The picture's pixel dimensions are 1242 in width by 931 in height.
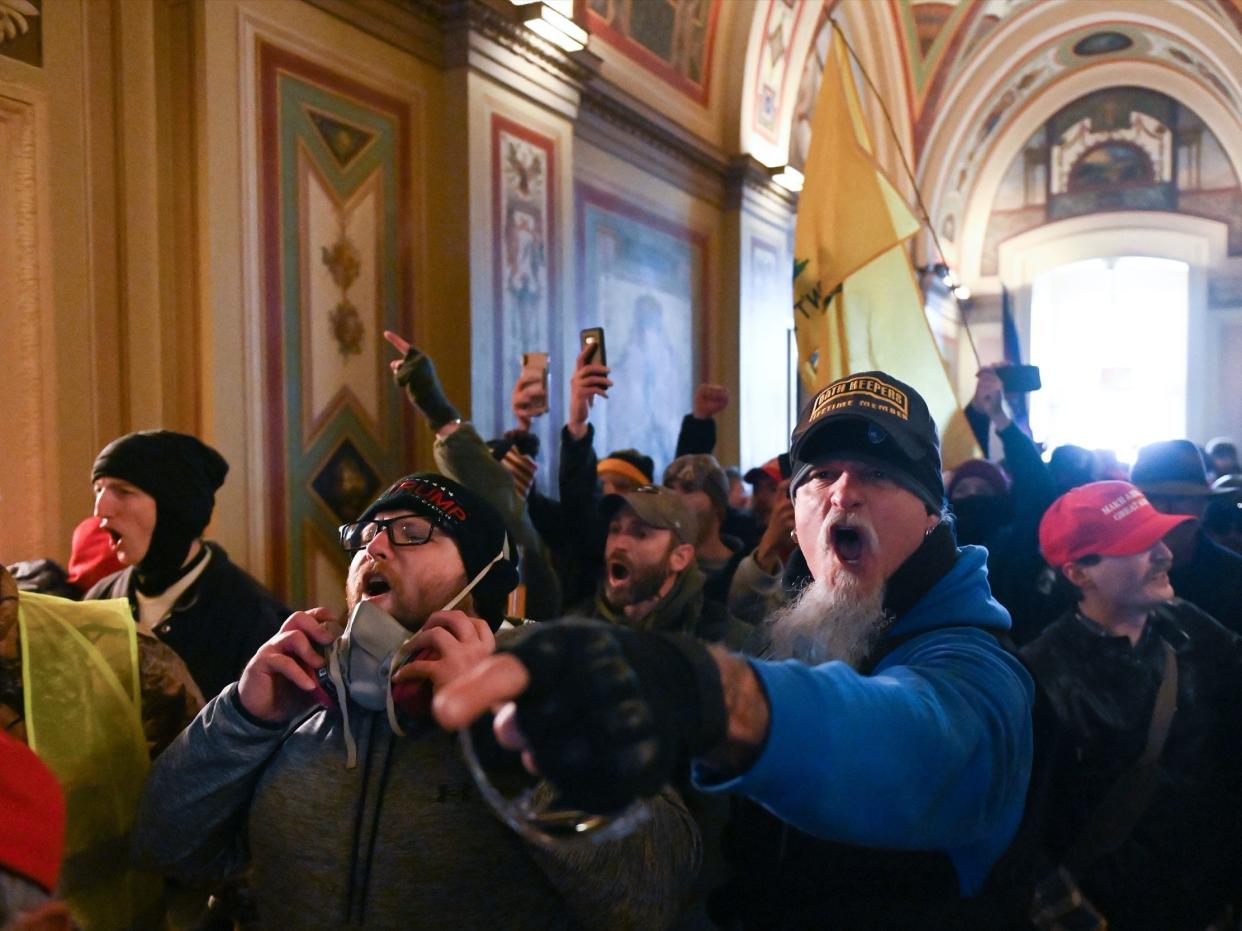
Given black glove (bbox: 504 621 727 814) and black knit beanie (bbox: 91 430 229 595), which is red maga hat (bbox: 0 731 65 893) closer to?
black glove (bbox: 504 621 727 814)

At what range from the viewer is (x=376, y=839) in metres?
1.65

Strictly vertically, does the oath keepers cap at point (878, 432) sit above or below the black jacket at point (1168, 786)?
above

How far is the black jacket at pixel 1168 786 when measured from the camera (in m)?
2.33

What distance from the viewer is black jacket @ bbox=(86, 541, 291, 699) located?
8.86ft

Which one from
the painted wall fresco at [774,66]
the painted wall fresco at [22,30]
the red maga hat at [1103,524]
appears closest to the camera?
the red maga hat at [1103,524]

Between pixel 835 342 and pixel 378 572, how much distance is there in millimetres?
2842

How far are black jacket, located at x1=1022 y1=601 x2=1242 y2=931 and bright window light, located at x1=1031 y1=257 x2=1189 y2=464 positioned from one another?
61.9 ft

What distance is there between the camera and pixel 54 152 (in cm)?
389

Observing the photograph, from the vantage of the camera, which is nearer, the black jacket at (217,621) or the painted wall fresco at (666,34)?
the black jacket at (217,621)

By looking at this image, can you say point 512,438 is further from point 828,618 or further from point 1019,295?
point 1019,295

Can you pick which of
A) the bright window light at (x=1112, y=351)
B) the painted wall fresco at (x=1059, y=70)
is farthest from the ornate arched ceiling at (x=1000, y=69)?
the bright window light at (x=1112, y=351)

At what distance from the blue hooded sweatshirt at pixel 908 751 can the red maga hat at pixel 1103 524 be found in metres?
1.49

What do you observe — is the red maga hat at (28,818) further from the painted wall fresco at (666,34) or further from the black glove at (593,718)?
the painted wall fresco at (666,34)

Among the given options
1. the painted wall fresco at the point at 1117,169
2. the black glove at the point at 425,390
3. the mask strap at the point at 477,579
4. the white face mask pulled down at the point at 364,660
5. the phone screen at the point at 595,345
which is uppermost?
the painted wall fresco at the point at 1117,169
